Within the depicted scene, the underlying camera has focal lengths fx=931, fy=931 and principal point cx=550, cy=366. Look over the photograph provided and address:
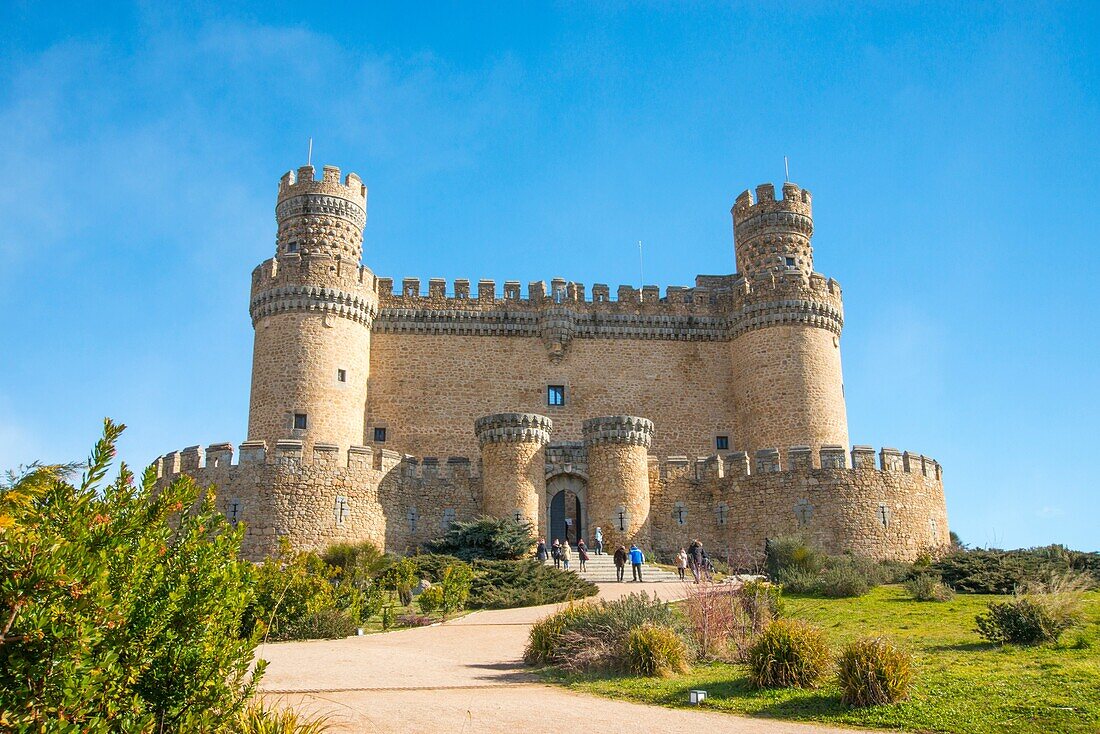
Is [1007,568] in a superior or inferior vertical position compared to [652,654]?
superior

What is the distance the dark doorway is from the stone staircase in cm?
284

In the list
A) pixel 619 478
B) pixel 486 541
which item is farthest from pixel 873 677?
pixel 619 478

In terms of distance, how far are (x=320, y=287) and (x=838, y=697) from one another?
24.3m

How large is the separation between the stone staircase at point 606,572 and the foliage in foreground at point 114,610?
1669 cm

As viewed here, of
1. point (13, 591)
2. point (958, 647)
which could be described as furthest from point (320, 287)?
point (13, 591)

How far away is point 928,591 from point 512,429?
12643mm

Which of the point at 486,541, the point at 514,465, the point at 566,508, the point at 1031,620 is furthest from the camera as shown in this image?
the point at 566,508

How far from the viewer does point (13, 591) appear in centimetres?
497

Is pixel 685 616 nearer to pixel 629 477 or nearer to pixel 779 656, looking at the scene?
pixel 779 656

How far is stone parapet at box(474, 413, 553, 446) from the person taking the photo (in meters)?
27.0

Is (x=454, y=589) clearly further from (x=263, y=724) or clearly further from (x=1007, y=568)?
(x=1007, y=568)

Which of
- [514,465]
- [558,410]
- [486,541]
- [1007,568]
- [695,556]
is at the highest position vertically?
[558,410]

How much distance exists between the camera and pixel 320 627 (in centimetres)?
1517

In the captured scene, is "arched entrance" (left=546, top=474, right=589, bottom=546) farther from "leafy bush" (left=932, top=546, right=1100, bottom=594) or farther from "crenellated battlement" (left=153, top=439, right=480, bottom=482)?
"leafy bush" (left=932, top=546, right=1100, bottom=594)
